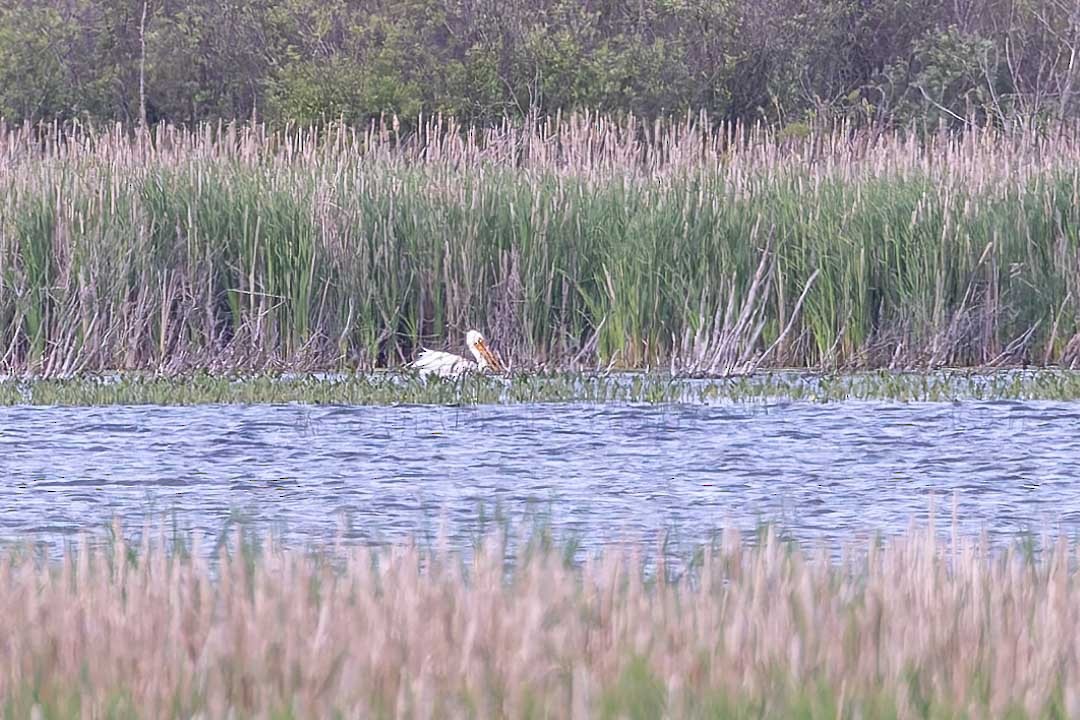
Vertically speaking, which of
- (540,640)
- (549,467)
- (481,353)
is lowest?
(481,353)

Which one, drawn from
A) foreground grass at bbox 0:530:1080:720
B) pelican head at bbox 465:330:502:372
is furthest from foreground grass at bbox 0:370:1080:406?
foreground grass at bbox 0:530:1080:720

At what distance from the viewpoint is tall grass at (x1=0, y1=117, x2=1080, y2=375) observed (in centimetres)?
1459

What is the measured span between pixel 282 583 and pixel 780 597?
4.62 ft

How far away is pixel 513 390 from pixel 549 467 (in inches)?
106

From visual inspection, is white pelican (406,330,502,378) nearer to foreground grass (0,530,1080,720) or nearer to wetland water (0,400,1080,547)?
wetland water (0,400,1080,547)

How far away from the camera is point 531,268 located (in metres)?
14.9

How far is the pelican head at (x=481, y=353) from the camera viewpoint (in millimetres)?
14305

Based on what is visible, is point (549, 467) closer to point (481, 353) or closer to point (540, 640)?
point (481, 353)

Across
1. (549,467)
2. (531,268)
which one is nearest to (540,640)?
(549,467)

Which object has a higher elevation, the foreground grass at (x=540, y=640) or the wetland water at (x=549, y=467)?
the foreground grass at (x=540, y=640)

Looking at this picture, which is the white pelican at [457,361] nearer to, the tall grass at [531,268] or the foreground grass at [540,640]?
the tall grass at [531,268]

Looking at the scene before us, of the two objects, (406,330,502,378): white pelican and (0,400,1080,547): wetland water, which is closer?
(0,400,1080,547): wetland water

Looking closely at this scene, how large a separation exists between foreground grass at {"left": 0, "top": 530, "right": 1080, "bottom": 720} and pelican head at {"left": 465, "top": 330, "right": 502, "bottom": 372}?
24.7 ft

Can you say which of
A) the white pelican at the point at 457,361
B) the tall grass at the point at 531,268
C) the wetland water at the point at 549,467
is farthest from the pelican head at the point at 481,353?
the wetland water at the point at 549,467
